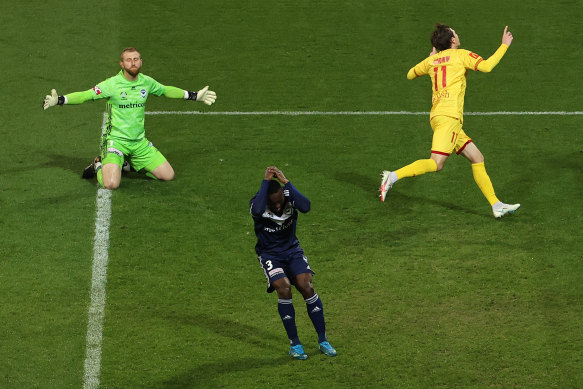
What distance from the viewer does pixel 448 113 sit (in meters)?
13.8

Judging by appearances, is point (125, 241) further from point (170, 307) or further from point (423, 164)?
point (423, 164)

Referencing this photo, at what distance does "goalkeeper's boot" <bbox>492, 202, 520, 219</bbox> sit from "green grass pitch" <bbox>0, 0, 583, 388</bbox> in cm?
16

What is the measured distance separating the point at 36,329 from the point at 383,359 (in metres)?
3.46

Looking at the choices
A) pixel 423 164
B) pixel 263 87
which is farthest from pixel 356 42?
pixel 423 164

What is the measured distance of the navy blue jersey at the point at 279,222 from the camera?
35.6 ft

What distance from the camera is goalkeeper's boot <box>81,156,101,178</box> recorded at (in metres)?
14.9

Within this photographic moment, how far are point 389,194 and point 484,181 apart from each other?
138 centimetres

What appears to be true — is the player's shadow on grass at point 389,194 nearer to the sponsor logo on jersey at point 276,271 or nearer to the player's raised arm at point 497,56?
the player's raised arm at point 497,56

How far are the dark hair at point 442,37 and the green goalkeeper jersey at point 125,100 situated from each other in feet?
11.6

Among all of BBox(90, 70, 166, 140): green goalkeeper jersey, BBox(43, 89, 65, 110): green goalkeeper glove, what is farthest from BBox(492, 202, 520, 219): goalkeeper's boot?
BBox(43, 89, 65, 110): green goalkeeper glove

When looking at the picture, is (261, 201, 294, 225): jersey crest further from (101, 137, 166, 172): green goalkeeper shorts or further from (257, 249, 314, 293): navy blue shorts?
(101, 137, 166, 172): green goalkeeper shorts

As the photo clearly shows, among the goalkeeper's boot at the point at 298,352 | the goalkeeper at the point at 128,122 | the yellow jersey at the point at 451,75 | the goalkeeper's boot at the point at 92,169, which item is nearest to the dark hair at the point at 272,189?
the goalkeeper's boot at the point at 298,352

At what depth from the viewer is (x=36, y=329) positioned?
37.9 ft

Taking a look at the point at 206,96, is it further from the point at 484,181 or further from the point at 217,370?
the point at 217,370
